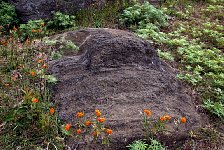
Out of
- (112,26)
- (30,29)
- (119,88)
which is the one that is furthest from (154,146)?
(112,26)

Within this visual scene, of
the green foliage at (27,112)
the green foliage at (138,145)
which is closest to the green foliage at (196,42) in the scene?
the green foliage at (138,145)

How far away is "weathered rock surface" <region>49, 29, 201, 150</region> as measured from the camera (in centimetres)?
410

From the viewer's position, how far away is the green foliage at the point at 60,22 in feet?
23.0

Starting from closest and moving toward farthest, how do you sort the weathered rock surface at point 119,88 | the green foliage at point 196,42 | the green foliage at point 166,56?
the weathered rock surface at point 119,88, the green foliage at point 196,42, the green foliage at point 166,56

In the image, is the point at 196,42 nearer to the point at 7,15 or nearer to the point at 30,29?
the point at 30,29

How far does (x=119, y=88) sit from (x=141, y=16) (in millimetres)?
3506

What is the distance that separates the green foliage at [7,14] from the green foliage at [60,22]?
76cm

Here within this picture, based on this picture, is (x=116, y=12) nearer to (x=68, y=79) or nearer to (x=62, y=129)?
(x=68, y=79)

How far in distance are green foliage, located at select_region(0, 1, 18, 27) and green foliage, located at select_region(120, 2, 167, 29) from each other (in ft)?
7.88

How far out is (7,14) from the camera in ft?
22.2

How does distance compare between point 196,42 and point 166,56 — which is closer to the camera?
point 166,56

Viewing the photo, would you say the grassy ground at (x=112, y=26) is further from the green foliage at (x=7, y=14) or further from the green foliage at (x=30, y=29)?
the green foliage at (x=7, y=14)

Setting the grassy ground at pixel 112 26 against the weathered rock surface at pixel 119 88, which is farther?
the weathered rock surface at pixel 119 88

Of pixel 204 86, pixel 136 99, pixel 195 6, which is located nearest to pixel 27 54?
pixel 136 99
